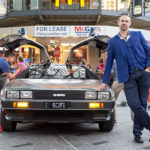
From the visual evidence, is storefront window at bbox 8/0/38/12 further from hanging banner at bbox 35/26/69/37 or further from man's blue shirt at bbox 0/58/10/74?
man's blue shirt at bbox 0/58/10/74

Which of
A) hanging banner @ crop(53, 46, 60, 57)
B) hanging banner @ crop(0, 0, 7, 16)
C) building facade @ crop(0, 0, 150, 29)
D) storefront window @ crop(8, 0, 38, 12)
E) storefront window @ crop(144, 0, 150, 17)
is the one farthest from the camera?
storefront window @ crop(144, 0, 150, 17)

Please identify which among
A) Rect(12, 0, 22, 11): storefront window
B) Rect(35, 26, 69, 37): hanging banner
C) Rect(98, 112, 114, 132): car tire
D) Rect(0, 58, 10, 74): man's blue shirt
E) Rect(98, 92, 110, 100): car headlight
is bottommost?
Rect(35, 26, 69, 37): hanging banner

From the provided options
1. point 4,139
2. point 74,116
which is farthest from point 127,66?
point 4,139

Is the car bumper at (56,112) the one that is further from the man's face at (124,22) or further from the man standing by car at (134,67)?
A: the man's face at (124,22)

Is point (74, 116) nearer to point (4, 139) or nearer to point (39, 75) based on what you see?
point (4, 139)

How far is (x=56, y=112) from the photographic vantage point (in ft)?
17.0

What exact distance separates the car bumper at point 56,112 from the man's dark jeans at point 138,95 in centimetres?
59

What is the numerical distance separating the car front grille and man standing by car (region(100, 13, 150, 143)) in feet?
2.62

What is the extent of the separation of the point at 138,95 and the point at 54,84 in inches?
60.1

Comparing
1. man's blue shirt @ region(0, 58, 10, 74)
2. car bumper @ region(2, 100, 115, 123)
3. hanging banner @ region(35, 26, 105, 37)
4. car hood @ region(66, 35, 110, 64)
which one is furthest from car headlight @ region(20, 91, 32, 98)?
hanging banner @ region(35, 26, 105, 37)

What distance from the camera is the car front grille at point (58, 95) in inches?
207

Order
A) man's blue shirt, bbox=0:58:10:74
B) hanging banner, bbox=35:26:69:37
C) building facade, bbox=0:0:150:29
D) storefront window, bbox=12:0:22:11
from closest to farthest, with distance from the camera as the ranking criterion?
man's blue shirt, bbox=0:58:10:74 < hanging banner, bbox=35:26:69:37 < building facade, bbox=0:0:150:29 < storefront window, bbox=12:0:22:11

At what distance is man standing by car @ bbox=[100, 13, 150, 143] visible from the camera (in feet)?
15.5

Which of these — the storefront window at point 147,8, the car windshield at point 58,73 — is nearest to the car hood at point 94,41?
the car windshield at point 58,73
